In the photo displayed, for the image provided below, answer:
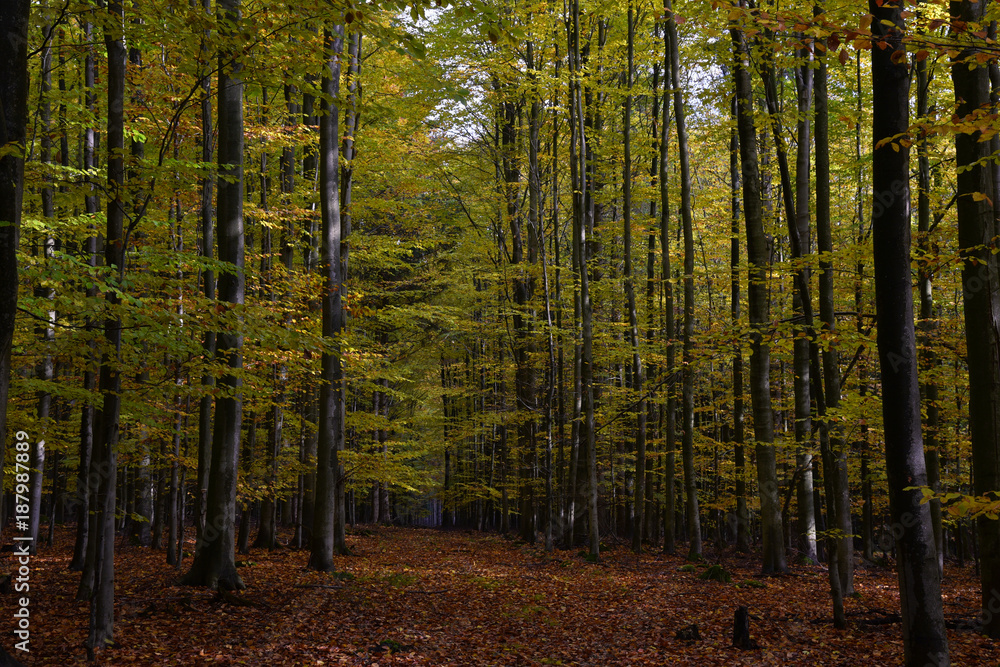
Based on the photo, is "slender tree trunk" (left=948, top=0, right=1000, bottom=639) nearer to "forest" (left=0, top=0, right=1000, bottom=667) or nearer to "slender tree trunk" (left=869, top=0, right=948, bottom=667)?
"forest" (left=0, top=0, right=1000, bottom=667)

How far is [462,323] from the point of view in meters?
17.2

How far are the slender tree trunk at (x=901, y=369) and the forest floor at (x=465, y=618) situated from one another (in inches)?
123

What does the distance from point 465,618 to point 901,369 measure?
21.5ft

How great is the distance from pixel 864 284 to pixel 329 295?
11.6 m

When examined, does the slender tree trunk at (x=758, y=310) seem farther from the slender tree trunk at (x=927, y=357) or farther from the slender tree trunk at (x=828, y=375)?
the slender tree trunk at (x=927, y=357)

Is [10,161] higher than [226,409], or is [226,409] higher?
[10,161]

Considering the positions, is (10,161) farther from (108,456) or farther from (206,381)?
(206,381)

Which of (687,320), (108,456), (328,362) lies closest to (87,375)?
(328,362)

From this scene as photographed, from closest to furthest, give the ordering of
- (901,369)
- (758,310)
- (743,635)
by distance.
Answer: (901,369) → (743,635) → (758,310)

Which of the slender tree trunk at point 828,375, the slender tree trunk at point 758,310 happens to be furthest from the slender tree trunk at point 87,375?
the slender tree trunk at point 758,310

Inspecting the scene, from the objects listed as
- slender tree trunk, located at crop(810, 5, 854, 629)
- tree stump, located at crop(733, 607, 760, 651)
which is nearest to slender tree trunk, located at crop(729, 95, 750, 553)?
slender tree trunk, located at crop(810, 5, 854, 629)

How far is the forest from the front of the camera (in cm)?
520

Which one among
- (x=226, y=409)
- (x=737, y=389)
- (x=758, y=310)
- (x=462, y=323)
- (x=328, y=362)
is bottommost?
(x=226, y=409)

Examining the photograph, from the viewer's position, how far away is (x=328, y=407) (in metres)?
11.1
